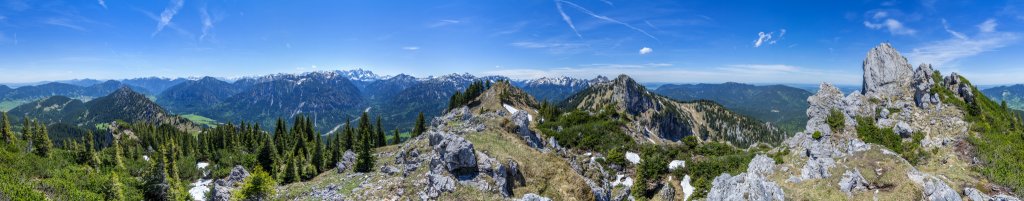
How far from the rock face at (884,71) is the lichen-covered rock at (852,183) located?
190 feet

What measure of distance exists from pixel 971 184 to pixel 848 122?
35.5 meters

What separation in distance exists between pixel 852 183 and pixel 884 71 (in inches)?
2906

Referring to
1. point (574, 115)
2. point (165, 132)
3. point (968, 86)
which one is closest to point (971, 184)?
point (968, 86)

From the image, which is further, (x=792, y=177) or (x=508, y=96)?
(x=508, y=96)

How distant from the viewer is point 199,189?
248 feet

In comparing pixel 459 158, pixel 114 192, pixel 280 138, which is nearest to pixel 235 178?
pixel 114 192

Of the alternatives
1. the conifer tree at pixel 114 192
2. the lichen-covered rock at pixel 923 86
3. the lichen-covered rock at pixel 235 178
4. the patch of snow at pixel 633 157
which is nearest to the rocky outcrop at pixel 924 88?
the lichen-covered rock at pixel 923 86

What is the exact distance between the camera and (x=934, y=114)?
268 ft

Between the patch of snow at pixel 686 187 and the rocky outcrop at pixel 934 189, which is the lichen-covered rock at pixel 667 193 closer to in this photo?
the patch of snow at pixel 686 187

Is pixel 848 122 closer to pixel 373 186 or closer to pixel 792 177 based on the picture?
pixel 792 177

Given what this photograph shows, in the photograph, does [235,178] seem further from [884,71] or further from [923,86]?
[884,71]

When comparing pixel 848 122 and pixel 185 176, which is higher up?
pixel 848 122

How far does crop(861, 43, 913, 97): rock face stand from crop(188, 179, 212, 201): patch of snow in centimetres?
13057

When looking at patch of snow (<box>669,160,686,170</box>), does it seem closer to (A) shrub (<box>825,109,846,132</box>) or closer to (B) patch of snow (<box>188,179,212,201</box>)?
(A) shrub (<box>825,109,846,132</box>)
